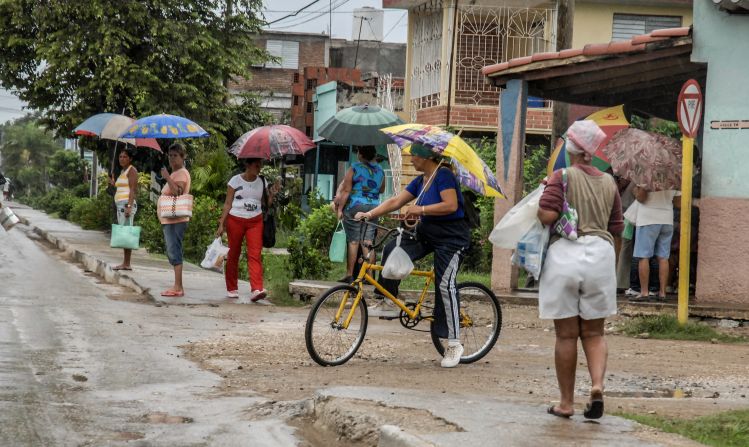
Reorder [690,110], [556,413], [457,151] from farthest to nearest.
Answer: [690,110] < [457,151] < [556,413]

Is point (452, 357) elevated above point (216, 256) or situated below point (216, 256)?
below

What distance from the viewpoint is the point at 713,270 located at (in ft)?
43.5

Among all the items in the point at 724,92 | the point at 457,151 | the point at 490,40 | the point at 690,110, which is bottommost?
the point at 457,151

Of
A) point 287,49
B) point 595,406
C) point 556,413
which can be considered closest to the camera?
point 595,406

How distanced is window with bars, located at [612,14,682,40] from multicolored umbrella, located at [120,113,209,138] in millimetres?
15296

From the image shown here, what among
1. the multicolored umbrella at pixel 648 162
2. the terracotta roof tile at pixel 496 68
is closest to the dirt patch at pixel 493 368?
the multicolored umbrella at pixel 648 162

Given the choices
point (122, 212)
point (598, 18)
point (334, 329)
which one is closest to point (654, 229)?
point (334, 329)

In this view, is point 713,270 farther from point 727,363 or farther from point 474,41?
point 474,41

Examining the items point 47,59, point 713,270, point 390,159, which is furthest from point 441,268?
point 47,59

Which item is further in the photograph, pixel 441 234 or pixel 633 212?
pixel 633 212

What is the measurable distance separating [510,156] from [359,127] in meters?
2.45

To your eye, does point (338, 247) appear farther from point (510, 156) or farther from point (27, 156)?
point (27, 156)

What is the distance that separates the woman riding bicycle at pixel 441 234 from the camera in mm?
9445

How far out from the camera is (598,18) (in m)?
28.5
